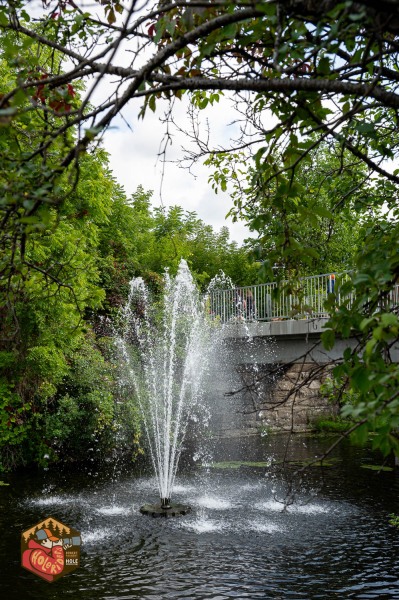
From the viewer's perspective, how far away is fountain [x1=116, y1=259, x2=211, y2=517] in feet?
56.3

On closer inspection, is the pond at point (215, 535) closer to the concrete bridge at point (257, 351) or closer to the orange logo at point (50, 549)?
the orange logo at point (50, 549)

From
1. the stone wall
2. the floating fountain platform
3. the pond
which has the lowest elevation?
the pond

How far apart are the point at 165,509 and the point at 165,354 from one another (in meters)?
8.06

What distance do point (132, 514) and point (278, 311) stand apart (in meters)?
10.6

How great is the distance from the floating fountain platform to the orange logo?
5.03 feet

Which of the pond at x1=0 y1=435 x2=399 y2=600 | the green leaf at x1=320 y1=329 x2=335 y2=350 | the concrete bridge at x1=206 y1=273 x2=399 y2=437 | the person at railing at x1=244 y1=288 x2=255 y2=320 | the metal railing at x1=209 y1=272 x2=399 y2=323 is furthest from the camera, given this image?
the person at railing at x1=244 y1=288 x2=255 y2=320

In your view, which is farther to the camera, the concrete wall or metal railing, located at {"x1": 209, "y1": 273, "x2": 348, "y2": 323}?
the concrete wall

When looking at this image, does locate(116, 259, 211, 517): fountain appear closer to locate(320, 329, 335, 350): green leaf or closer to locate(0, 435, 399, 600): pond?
locate(0, 435, 399, 600): pond

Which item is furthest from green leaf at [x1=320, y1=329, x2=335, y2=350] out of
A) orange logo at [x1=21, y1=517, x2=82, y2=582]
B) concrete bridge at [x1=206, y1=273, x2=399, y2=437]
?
concrete bridge at [x1=206, y1=273, x2=399, y2=437]

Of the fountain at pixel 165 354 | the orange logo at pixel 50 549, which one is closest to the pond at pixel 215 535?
the orange logo at pixel 50 549

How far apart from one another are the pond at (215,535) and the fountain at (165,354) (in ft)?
6.91

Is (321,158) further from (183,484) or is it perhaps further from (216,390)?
(183,484)

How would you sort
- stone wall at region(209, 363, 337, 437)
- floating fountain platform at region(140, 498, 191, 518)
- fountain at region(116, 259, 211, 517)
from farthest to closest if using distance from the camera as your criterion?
stone wall at region(209, 363, 337, 437)
fountain at region(116, 259, 211, 517)
floating fountain platform at region(140, 498, 191, 518)

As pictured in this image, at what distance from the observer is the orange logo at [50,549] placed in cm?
853
